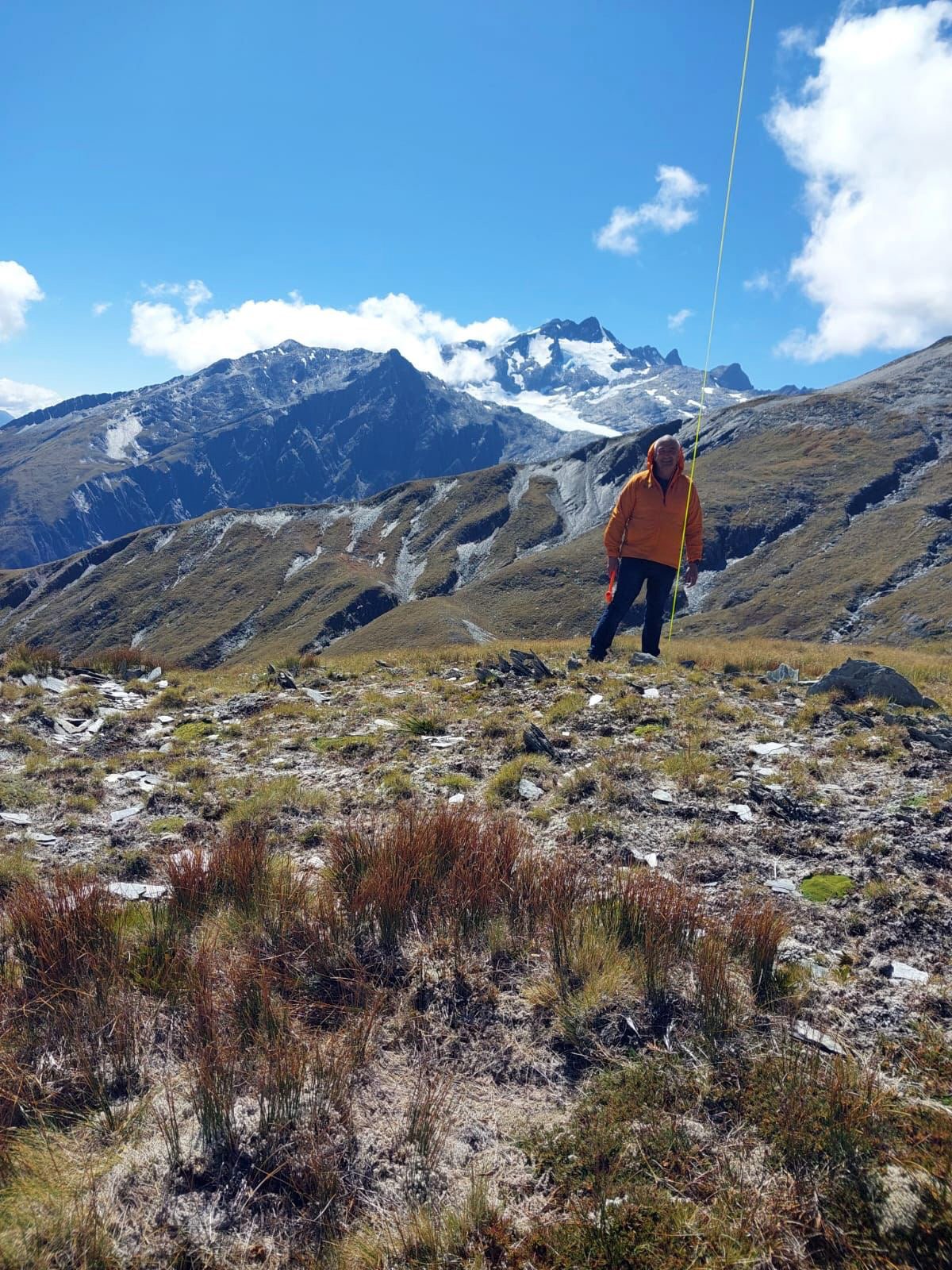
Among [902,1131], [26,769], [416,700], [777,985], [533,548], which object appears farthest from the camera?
[533,548]

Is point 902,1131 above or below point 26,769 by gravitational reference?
above

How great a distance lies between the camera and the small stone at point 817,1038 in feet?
11.4

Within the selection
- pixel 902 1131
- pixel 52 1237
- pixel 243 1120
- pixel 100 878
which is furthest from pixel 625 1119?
pixel 100 878

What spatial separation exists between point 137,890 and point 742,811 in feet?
18.0

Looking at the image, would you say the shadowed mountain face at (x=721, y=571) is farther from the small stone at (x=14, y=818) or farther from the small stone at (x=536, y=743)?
the small stone at (x=14, y=818)

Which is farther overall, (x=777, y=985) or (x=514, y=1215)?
(x=777, y=985)

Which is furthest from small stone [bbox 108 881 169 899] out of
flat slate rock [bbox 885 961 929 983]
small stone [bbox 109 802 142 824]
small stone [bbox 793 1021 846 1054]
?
flat slate rock [bbox 885 961 929 983]

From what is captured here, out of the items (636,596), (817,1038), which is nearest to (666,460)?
(636,596)

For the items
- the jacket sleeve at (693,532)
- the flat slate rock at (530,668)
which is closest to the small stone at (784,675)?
the jacket sleeve at (693,532)

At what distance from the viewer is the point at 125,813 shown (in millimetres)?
7016

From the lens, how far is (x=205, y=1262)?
2.38 meters

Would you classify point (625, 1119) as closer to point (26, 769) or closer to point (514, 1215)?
point (514, 1215)

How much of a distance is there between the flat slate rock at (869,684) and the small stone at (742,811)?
15.5 feet

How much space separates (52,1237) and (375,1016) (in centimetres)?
157
